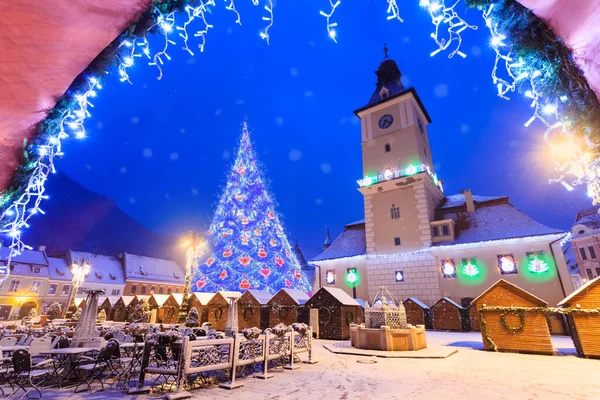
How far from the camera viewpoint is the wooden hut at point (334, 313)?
18172mm

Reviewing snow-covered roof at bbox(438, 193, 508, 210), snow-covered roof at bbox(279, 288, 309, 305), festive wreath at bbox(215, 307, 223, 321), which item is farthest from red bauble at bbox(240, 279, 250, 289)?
snow-covered roof at bbox(438, 193, 508, 210)

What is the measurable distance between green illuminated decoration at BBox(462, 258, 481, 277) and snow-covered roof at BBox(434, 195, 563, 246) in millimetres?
1630

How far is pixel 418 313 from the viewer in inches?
836

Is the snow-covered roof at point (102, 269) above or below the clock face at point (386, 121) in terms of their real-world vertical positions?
below

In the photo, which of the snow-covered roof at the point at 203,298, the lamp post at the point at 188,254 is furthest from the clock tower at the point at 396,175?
the lamp post at the point at 188,254

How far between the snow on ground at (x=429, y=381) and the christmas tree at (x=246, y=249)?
15.0 meters

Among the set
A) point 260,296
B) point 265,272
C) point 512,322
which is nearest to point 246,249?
point 265,272

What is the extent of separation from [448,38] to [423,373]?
29.2 feet

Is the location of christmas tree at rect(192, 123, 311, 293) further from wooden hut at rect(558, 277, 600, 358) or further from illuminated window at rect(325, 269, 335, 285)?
wooden hut at rect(558, 277, 600, 358)

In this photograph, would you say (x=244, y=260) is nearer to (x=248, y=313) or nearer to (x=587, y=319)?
(x=248, y=313)

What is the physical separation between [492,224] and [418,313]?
9.91m

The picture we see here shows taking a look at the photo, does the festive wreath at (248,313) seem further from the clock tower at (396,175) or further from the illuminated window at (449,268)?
the illuminated window at (449,268)

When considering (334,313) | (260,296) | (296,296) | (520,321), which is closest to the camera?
(520,321)

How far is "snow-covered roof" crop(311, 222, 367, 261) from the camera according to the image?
29.1 m
